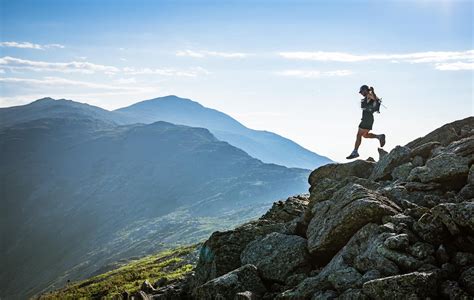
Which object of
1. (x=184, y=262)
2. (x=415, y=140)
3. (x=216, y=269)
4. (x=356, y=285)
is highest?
(x=415, y=140)

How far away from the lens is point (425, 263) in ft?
47.3

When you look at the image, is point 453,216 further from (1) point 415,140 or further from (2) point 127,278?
(2) point 127,278

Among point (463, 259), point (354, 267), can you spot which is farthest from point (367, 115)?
point (463, 259)

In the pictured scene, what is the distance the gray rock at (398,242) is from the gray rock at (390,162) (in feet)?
34.7

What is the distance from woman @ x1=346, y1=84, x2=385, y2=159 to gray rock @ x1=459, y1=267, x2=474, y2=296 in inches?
705

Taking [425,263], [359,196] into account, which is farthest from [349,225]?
[425,263]

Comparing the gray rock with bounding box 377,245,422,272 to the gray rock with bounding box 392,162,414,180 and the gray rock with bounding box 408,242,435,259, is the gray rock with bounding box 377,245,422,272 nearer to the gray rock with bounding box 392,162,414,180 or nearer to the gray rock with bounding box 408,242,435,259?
the gray rock with bounding box 408,242,435,259

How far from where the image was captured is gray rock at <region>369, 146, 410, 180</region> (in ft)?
84.5

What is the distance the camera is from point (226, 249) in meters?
22.7

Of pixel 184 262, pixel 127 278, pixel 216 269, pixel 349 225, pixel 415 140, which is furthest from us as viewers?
pixel 184 262

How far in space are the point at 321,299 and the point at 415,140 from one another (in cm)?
1955

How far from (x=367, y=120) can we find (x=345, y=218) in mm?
13772

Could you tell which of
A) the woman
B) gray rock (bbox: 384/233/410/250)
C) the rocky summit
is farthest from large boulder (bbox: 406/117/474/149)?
gray rock (bbox: 384/233/410/250)

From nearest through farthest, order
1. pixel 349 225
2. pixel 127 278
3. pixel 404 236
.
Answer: pixel 404 236 → pixel 349 225 → pixel 127 278
